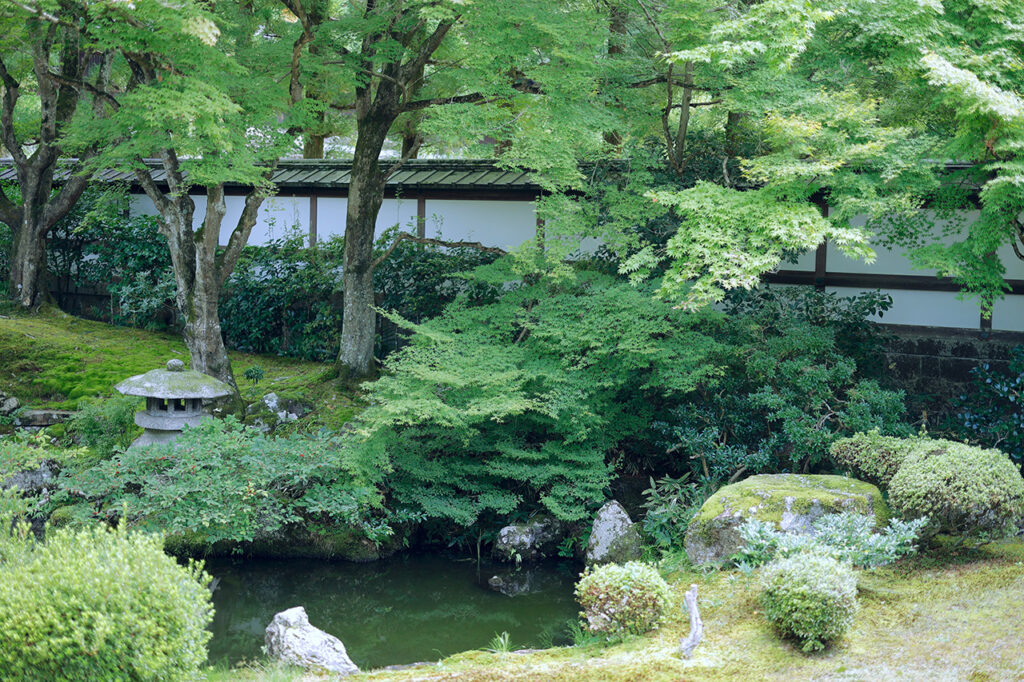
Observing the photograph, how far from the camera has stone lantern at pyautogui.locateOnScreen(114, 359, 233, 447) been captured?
963 centimetres

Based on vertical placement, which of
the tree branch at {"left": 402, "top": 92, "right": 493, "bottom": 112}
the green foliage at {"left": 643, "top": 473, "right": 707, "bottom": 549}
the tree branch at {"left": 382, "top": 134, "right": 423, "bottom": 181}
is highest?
the tree branch at {"left": 402, "top": 92, "right": 493, "bottom": 112}

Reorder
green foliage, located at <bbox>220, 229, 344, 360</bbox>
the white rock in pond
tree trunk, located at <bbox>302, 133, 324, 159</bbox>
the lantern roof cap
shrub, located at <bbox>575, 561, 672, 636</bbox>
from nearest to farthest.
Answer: shrub, located at <bbox>575, 561, 672, 636</bbox> < the white rock in pond < the lantern roof cap < green foliage, located at <bbox>220, 229, 344, 360</bbox> < tree trunk, located at <bbox>302, 133, 324, 159</bbox>

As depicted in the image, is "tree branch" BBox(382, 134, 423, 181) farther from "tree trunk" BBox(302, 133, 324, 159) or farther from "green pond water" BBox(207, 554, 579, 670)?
"green pond water" BBox(207, 554, 579, 670)

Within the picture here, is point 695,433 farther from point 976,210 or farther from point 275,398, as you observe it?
point 275,398

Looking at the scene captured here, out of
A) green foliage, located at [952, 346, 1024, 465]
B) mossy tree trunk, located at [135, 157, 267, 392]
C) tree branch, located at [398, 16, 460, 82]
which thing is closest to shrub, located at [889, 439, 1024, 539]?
green foliage, located at [952, 346, 1024, 465]

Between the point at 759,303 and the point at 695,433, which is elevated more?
the point at 759,303

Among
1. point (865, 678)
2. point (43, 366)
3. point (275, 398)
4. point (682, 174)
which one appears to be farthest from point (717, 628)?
point (43, 366)

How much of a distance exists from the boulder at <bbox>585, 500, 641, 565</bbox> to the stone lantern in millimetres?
4534

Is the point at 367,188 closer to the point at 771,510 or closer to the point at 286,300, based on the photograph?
the point at 286,300

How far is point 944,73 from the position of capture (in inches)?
277

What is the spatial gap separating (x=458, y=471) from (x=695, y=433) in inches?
110

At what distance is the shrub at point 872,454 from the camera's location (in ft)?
25.6

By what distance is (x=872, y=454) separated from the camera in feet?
26.1

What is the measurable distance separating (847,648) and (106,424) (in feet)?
29.7
